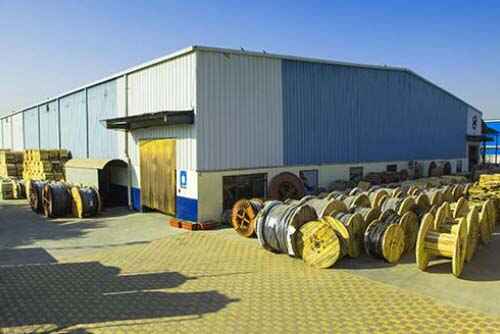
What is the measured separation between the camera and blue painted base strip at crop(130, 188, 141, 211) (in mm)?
18078

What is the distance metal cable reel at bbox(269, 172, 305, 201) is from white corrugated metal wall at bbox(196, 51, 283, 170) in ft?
2.03

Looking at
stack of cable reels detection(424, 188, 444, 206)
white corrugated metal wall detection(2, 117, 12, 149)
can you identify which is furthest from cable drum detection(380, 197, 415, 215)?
white corrugated metal wall detection(2, 117, 12, 149)

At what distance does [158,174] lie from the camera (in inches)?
655

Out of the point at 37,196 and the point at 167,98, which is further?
the point at 37,196

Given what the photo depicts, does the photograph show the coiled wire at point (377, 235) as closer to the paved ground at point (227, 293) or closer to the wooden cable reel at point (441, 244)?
the paved ground at point (227, 293)

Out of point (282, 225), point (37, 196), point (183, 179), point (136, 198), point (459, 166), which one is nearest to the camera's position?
point (282, 225)

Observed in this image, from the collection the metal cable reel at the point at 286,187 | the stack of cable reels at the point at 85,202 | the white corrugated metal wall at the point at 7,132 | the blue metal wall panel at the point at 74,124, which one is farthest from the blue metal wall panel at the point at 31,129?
the metal cable reel at the point at 286,187

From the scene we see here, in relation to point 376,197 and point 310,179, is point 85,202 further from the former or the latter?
point 376,197

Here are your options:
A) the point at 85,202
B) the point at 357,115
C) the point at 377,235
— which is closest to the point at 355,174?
the point at 357,115

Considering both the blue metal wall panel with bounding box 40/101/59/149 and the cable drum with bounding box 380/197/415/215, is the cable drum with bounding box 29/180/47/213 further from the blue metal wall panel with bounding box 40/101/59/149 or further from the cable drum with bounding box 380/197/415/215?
the cable drum with bounding box 380/197/415/215

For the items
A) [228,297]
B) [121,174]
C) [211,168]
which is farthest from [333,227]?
[121,174]

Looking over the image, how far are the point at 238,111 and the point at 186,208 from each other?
394cm

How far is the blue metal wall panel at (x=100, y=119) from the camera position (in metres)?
20.1

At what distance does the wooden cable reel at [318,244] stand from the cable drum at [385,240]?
92 centimetres
